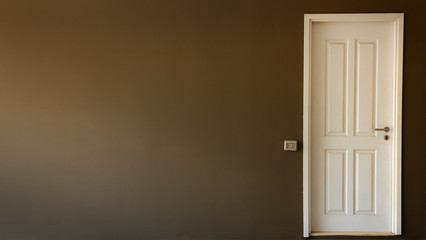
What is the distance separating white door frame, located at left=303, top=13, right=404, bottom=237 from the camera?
8.84 ft

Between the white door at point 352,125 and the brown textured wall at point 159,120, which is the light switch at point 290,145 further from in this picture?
the white door at point 352,125

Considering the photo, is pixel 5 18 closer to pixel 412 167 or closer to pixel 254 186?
pixel 254 186

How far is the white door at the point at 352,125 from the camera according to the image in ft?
9.05

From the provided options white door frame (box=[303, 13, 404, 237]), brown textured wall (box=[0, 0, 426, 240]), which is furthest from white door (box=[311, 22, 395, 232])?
brown textured wall (box=[0, 0, 426, 240])

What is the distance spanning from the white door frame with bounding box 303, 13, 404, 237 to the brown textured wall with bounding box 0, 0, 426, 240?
0.24ft

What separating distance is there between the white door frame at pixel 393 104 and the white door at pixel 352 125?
0.05m

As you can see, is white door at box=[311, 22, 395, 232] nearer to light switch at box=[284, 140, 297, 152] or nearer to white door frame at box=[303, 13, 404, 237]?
white door frame at box=[303, 13, 404, 237]

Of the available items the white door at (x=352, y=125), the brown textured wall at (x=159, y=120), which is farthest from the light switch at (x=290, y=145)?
the white door at (x=352, y=125)

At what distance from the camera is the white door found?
2760 mm

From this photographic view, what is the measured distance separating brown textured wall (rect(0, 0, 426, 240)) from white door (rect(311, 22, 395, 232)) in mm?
193

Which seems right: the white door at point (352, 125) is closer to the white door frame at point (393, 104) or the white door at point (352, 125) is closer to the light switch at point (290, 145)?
the white door frame at point (393, 104)

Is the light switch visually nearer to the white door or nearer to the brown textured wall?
the brown textured wall

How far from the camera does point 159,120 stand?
2770 mm

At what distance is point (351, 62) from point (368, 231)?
169 cm
